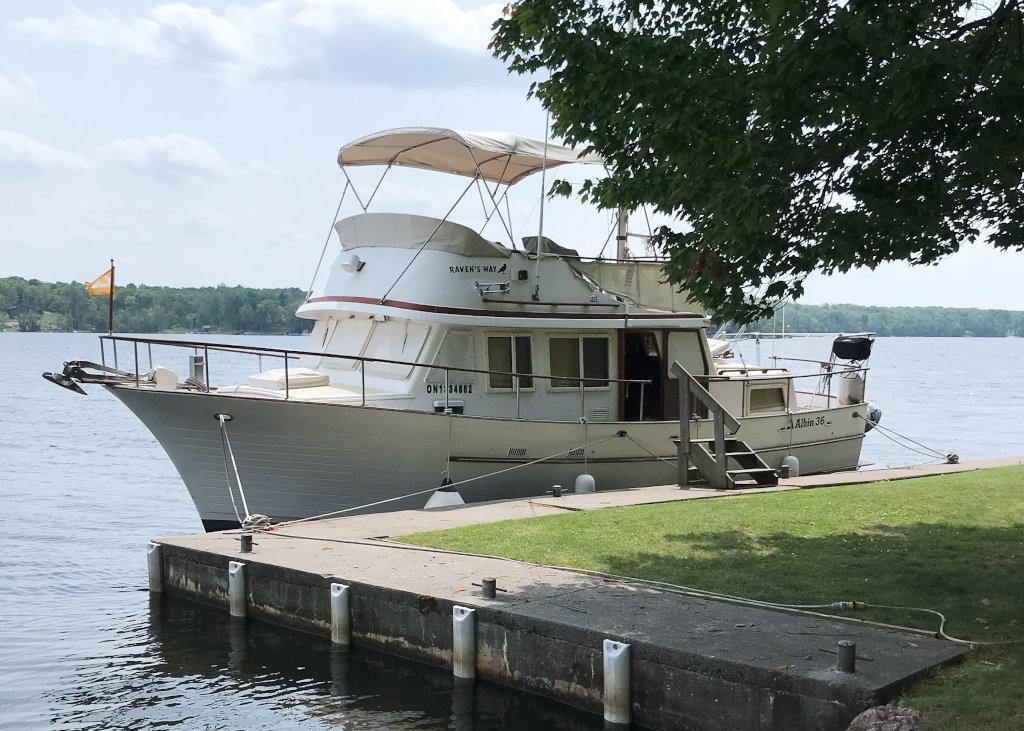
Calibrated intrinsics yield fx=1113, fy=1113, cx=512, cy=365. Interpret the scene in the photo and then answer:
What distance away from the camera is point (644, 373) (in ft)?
61.7

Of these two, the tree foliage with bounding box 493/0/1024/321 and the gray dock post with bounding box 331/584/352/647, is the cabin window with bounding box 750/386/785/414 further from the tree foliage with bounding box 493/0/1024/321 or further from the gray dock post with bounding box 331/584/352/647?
the gray dock post with bounding box 331/584/352/647

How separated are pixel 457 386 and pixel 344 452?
2242 mm

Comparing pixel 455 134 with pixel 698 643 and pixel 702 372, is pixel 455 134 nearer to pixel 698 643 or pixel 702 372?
pixel 702 372

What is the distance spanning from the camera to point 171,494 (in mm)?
28344

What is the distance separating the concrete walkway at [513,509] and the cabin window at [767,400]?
3198 mm

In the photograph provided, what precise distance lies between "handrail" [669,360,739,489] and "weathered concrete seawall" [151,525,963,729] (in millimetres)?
5684

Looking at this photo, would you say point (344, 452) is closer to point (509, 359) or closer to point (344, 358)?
point (344, 358)

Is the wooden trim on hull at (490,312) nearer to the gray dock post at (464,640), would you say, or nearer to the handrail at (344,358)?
the handrail at (344,358)

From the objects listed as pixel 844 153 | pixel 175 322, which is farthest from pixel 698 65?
pixel 175 322

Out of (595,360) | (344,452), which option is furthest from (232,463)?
(595,360)

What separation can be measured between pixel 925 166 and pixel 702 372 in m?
10.3

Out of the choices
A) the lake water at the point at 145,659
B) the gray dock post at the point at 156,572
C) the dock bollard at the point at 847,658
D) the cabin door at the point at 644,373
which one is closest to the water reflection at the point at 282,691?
the lake water at the point at 145,659

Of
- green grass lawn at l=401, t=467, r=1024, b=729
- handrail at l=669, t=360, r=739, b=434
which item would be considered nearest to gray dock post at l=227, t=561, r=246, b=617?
green grass lawn at l=401, t=467, r=1024, b=729

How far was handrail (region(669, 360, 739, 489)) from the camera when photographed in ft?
52.4
